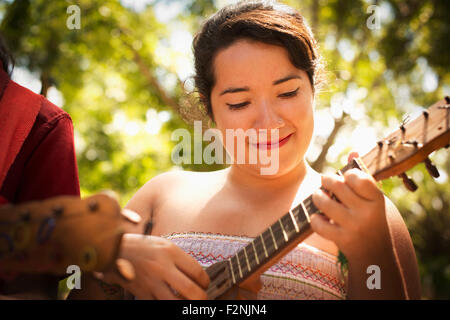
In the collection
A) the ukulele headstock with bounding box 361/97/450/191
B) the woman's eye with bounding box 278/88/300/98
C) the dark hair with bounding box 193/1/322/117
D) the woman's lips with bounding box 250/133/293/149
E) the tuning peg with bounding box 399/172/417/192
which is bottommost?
the tuning peg with bounding box 399/172/417/192

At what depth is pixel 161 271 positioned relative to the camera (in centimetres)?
139

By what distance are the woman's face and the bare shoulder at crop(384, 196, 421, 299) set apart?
48 centimetres

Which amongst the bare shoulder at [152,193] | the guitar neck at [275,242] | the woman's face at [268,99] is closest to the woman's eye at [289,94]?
the woman's face at [268,99]

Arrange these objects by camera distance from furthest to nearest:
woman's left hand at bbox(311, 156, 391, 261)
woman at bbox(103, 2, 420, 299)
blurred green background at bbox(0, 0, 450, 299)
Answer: blurred green background at bbox(0, 0, 450, 299)
woman at bbox(103, 2, 420, 299)
woman's left hand at bbox(311, 156, 391, 261)

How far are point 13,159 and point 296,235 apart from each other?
3.30ft

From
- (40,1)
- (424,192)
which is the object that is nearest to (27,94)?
(40,1)

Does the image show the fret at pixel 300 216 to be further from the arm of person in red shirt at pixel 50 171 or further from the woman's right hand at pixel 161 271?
the arm of person in red shirt at pixel 50 171

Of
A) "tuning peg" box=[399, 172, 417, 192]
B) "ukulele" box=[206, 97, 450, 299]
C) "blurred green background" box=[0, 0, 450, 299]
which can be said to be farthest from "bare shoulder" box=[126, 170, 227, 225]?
"blurred green background" box=[0, 0, 450, 299]

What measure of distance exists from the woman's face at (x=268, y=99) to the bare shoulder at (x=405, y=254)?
482 millimetres

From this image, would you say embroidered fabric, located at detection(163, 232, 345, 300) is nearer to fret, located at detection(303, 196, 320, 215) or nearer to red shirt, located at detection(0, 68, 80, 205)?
fret, located at detection(303, 196, 320, 215)

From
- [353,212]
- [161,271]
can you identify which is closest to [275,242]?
[353,212]

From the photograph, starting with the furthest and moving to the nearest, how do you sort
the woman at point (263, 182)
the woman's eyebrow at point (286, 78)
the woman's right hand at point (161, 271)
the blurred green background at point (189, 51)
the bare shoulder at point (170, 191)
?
the blurred green background at point (189, 51) → the bare shoulder at point (170, 191) → the woman's eyebrow at point (286, 78) → the woman at point (263, 182) → the woman's right hand at point (161, 271)

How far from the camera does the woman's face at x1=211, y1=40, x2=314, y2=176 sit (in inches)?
69.4

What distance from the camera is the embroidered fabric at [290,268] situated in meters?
1.66
